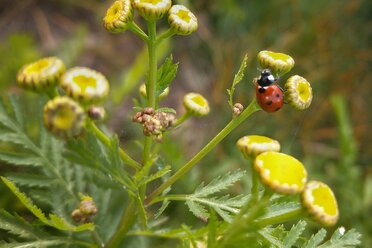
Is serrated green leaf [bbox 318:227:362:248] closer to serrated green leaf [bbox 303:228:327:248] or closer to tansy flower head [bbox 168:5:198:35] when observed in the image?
serrated green leaf [bbox 303:228:327:248]

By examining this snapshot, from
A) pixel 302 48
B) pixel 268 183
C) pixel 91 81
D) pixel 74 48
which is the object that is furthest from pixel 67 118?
pixel 302 48

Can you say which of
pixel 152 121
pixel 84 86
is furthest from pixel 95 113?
pixel 152 121

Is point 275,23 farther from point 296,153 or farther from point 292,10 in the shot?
point 296,153

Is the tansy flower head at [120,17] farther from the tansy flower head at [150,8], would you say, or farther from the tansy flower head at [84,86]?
the tansy flower head at [84,86]

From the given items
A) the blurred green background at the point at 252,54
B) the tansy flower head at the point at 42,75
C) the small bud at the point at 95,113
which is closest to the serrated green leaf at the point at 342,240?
the small bud at the point at 95,113

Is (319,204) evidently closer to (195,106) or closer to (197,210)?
(197,210)

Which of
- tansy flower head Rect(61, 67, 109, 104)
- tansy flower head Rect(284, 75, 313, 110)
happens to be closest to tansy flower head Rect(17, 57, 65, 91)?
tansy flower head Rect(61, 67, 109, 104)

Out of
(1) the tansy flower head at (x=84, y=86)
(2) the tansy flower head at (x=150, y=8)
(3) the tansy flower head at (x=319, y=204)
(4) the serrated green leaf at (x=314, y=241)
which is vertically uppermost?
(2) the tansy flower head at (x=150, y=8)
